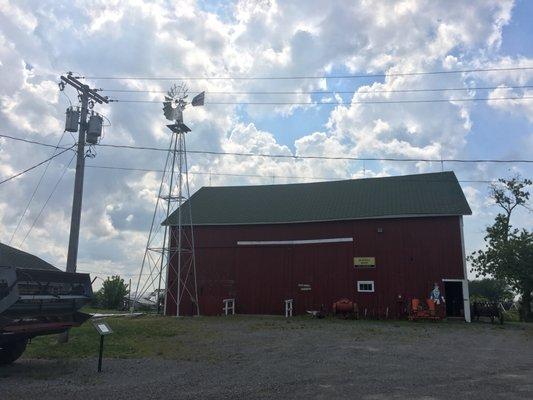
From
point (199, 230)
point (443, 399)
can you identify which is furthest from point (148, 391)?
point (199, 230)

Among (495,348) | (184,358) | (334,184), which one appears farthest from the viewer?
(334,184)

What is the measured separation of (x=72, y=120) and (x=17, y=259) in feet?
25.7

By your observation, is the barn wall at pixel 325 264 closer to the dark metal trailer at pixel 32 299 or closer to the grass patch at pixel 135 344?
the grass patch at pixel 135 344

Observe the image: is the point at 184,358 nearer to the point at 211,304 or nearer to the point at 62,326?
the point at 62,326

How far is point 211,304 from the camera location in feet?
97.8

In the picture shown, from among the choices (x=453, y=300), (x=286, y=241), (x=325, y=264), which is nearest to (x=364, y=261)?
(x=325, y=264)

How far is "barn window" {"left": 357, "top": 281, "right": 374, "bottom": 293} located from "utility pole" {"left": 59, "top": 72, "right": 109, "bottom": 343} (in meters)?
17.0

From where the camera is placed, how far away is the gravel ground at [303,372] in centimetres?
892

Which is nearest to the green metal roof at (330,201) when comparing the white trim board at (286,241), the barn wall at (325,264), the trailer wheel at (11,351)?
the barn wall at (325,264)

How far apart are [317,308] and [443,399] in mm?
21477

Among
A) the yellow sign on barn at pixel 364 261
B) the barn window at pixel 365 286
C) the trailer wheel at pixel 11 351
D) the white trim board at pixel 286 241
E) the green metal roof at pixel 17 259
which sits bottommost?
the trailer wheel at pixel 11 351

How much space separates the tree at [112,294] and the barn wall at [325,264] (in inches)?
359

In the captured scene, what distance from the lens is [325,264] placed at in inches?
1178

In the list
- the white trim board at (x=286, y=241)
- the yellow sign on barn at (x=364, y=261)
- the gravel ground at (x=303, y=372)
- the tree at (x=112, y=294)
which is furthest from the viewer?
the tree at (x=112, y=294)
